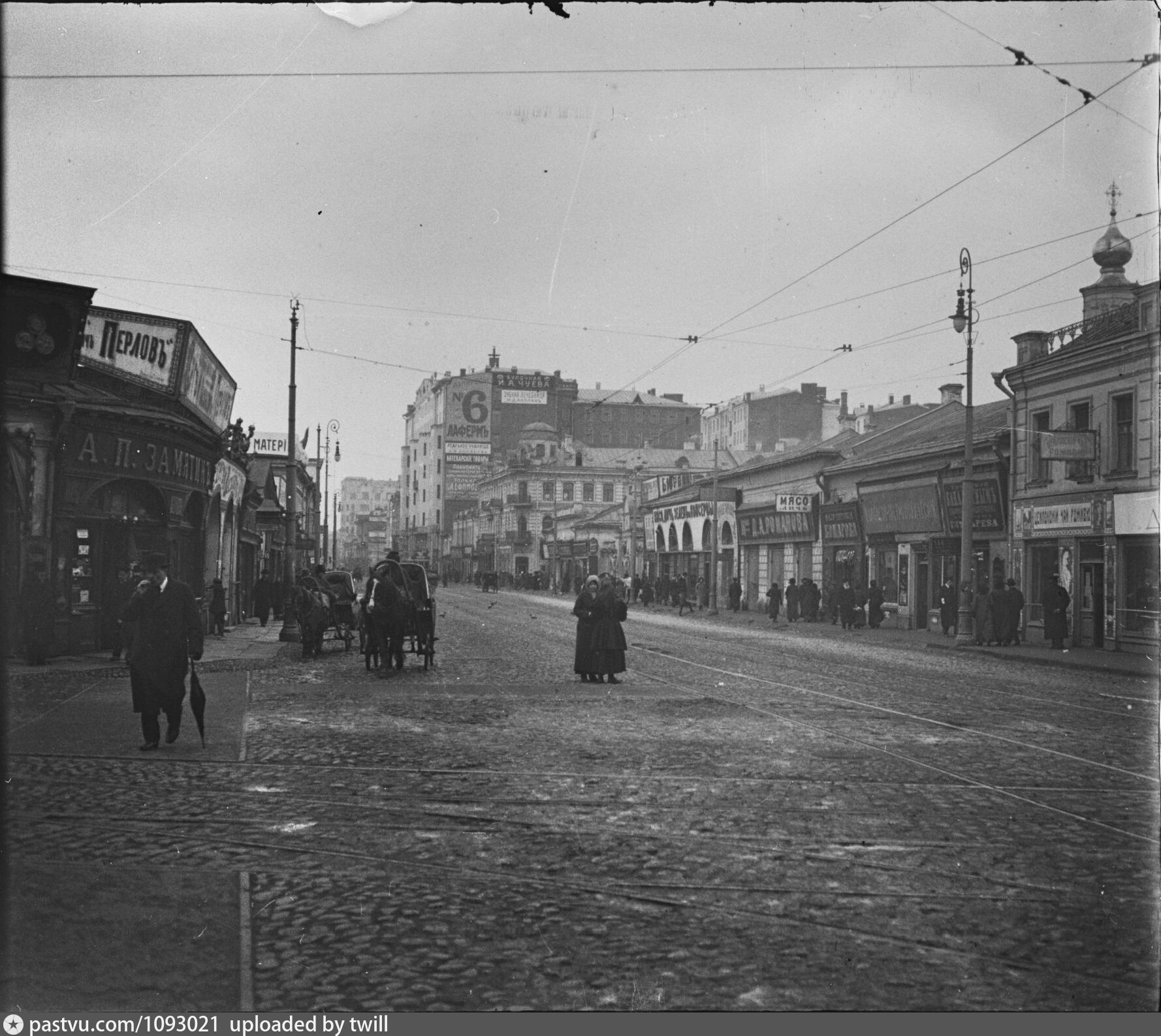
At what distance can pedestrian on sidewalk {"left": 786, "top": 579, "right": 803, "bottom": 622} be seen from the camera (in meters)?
42.8

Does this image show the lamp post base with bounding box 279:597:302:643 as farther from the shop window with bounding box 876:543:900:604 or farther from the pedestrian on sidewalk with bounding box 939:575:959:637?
the shop window with bounding box 876:543:900:604

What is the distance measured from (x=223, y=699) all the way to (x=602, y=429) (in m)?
111

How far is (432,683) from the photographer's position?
1703cm

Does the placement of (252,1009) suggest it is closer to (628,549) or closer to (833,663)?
(833,663)

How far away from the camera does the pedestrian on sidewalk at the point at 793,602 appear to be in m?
42.8

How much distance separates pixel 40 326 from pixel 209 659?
1437 centimetres

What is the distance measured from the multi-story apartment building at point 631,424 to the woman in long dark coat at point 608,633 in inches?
4102

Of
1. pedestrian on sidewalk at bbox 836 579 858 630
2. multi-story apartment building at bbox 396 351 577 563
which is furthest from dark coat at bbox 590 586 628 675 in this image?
multi-story apartment building at bbox 396 351 577 563

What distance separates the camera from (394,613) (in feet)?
62.1

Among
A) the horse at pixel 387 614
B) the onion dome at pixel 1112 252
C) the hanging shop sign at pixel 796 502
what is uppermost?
the onion dome at pixel 1112 252

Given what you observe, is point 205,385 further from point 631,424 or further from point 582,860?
point 631,424

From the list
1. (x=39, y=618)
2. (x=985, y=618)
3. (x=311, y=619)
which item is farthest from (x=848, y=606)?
(x=39, y=618)

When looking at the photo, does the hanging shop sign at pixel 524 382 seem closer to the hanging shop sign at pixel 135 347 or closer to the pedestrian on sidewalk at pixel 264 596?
the pedestrian on sidewalk at pixel 264 596

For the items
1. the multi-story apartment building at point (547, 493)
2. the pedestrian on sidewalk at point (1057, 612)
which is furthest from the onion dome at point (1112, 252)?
the multi-story apartment building at point (547, 493)
